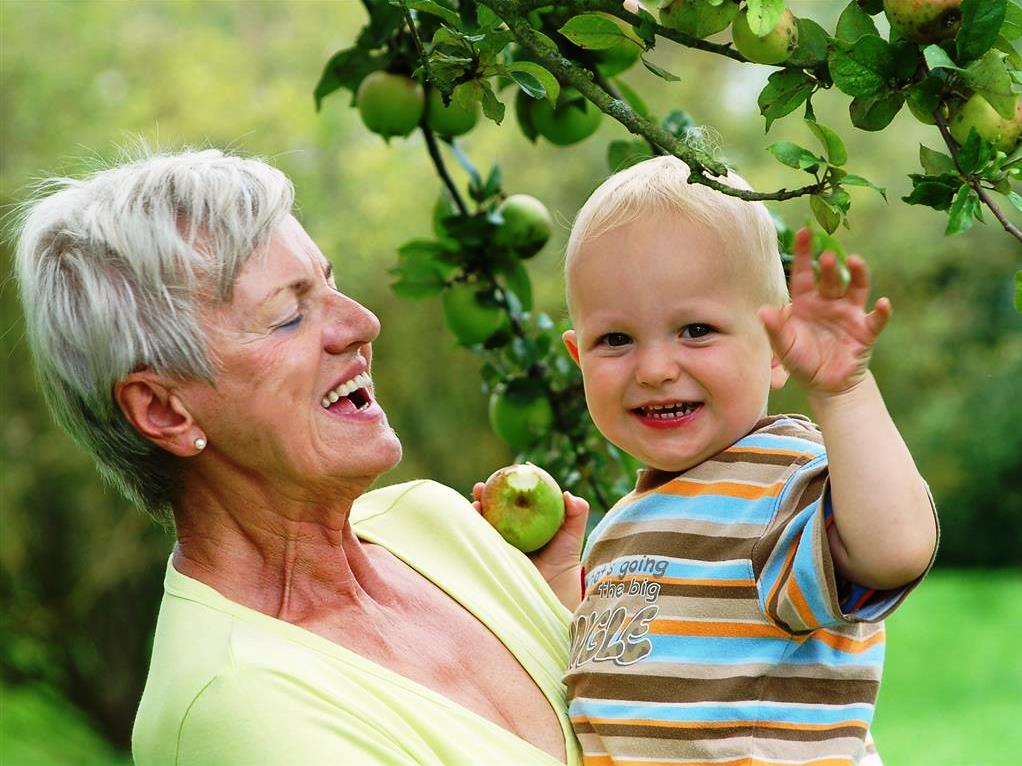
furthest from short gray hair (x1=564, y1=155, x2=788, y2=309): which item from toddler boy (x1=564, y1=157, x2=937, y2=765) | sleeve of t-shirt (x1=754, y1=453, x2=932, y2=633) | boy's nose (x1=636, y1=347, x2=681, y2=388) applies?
sleeve of t-shirt (x1=754, y1=453, x2=932, y2=633)

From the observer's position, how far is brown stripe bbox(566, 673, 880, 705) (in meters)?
1.13

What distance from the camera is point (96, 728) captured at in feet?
19.7

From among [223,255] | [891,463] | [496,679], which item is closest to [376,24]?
[223,255]

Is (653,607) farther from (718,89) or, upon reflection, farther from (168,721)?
(718,89)

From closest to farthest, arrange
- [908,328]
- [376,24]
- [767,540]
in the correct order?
[767,540] → [376,24] → [908,328]

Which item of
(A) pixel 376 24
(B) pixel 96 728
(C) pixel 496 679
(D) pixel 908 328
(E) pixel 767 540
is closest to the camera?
(E) pixel 767 540

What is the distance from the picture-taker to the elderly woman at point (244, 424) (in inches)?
48.3

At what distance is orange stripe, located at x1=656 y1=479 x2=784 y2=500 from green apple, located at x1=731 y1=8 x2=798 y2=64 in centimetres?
37

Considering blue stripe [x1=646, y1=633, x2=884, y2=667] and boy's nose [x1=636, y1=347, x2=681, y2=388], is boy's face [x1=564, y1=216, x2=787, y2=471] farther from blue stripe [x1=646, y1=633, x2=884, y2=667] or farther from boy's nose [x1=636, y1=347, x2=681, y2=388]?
blue stripe [x1=646, y1=633, x2=884, y2=667]

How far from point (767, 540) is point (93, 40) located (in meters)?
5.70

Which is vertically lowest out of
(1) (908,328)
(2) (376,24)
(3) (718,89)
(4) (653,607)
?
(1) (908,328)

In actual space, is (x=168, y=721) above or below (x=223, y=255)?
below

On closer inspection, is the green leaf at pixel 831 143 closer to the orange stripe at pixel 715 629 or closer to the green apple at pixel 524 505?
the orange stripe at pixel 715 629

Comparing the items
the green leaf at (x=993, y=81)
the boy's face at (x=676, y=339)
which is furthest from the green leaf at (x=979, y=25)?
the boy's face at (x=676, y=339)
